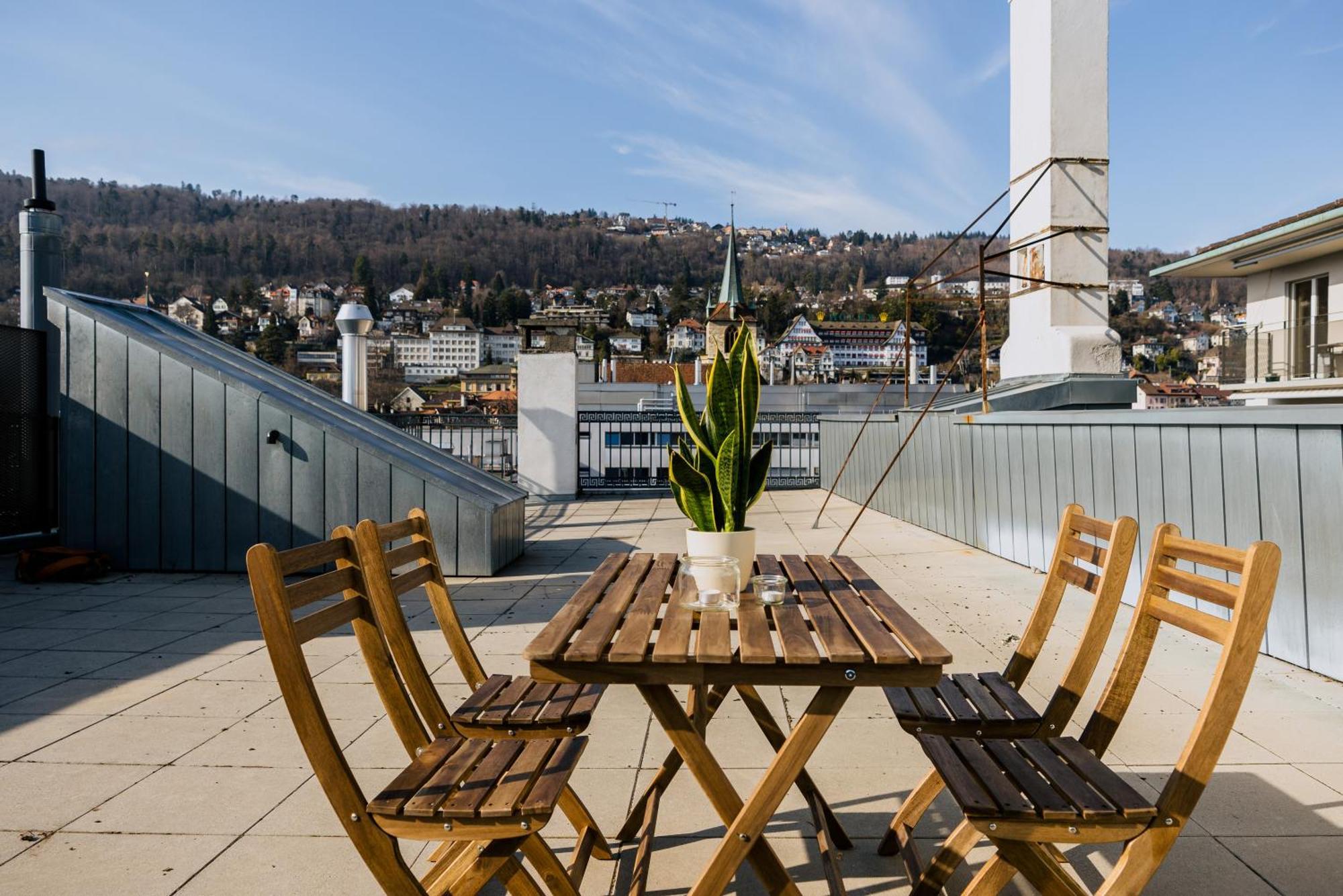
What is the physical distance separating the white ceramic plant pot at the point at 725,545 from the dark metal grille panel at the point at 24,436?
24.0 ft

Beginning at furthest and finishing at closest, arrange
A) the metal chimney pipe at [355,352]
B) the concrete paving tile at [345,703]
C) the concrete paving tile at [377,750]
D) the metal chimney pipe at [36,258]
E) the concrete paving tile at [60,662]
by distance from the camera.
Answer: the metal chimney pipe at [355,352] < the metal chimney pipe at [36,258] < the concrete paving tile at [60,662] < the concrete paving tile at [345,703] < the concrete paving tile at [377,750]

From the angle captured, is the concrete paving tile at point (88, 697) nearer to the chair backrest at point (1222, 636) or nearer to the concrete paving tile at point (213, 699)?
the concrete paving tile at point (213, 699)

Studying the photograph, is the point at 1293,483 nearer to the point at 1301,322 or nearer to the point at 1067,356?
the point at 1067,356

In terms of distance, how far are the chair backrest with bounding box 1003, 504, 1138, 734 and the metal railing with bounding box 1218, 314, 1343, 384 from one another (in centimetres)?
2162

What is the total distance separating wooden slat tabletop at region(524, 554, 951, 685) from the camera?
1.61 metres

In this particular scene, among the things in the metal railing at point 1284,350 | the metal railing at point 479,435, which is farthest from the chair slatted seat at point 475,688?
the metal railing at point 1284,350

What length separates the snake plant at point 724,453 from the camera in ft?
7.23

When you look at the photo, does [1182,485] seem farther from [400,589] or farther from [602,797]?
[400,589]

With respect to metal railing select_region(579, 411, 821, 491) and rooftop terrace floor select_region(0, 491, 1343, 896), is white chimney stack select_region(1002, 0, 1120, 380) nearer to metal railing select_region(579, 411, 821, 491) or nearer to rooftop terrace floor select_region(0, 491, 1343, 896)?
metal railing select_region(579, 411, 821, 491)

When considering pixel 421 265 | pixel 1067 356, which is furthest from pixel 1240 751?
pixel 421 265

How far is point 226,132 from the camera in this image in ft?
280

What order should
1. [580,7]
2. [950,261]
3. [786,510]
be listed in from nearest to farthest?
[786,510], [580,7], [950,261]

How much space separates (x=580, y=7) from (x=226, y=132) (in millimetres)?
86120

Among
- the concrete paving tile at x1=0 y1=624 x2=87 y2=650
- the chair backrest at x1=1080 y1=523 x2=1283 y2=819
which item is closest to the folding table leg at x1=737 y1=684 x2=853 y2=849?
the chair backrest at x1=1080 y1=523 x2=1283 y2=819
